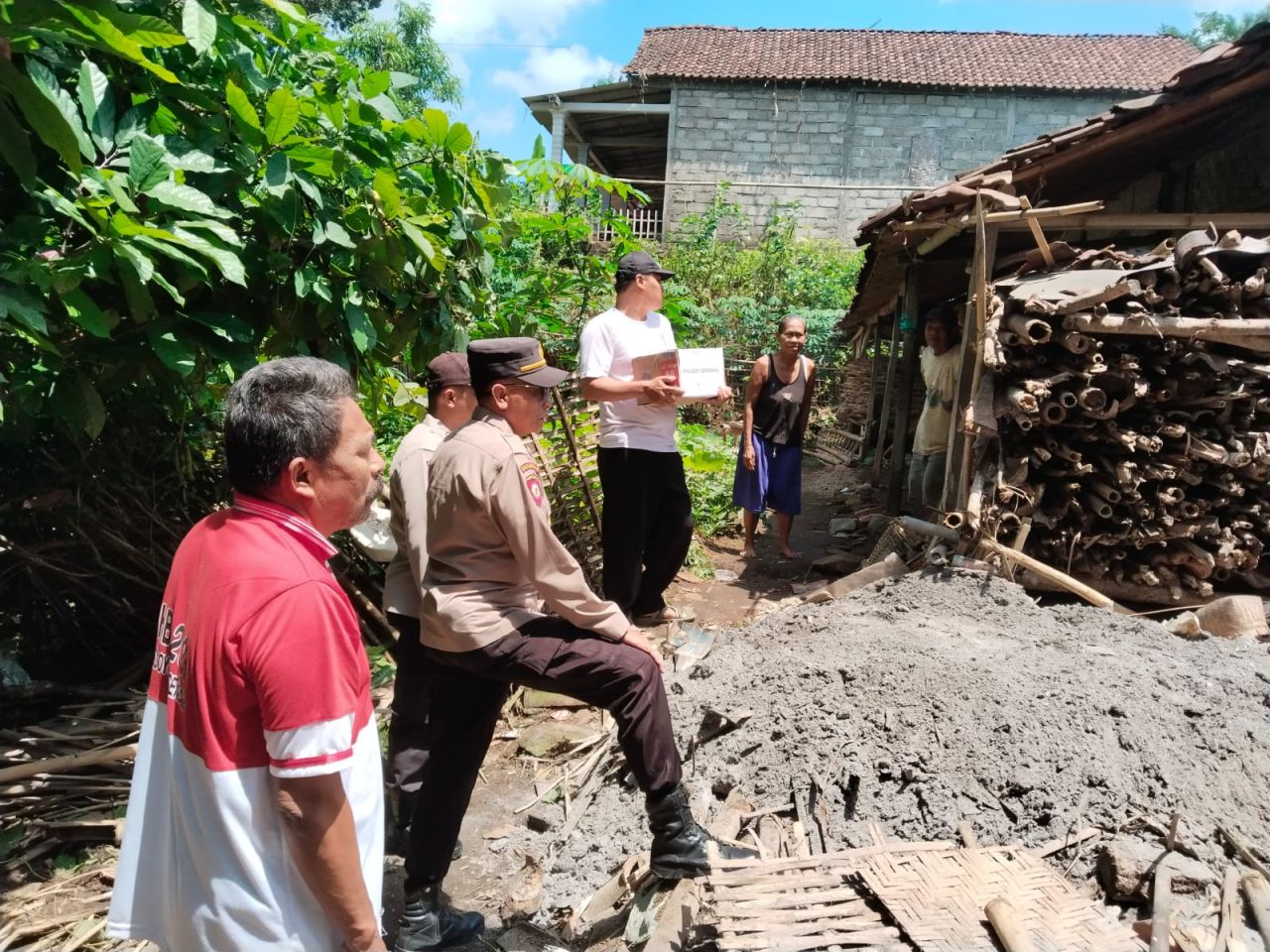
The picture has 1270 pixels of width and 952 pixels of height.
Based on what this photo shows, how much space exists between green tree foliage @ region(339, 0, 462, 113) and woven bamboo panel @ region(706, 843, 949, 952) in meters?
21.7

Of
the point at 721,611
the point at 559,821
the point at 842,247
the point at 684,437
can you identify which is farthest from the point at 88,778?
the point at 842,247

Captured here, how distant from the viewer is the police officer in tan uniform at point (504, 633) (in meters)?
2.59

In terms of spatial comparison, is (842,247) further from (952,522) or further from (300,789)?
(300,789)

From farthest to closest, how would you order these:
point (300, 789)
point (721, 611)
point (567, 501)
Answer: point (721, 611) < point (567, 501) < point (300, 789)

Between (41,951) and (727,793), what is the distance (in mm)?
2407

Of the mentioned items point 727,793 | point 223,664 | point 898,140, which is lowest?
point 727,793

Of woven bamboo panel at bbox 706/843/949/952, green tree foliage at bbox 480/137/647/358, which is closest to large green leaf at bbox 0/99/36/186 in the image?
woven bamboo panel at bbox 706/843/949/952

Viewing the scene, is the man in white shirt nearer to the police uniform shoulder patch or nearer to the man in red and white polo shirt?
the police uniform shoulder patch

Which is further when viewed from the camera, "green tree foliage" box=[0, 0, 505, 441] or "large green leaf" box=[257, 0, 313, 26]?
"large green leaf" box=[257, 0, 313, 26]

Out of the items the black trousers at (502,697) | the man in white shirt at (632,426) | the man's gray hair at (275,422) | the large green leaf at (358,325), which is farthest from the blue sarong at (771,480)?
the man's gray hair at (275,422)

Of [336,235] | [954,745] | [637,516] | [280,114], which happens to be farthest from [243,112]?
[954,745]

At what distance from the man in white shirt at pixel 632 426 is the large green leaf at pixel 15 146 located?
2995mm

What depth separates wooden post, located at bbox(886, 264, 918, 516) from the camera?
7.68m

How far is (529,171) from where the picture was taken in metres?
4.61
